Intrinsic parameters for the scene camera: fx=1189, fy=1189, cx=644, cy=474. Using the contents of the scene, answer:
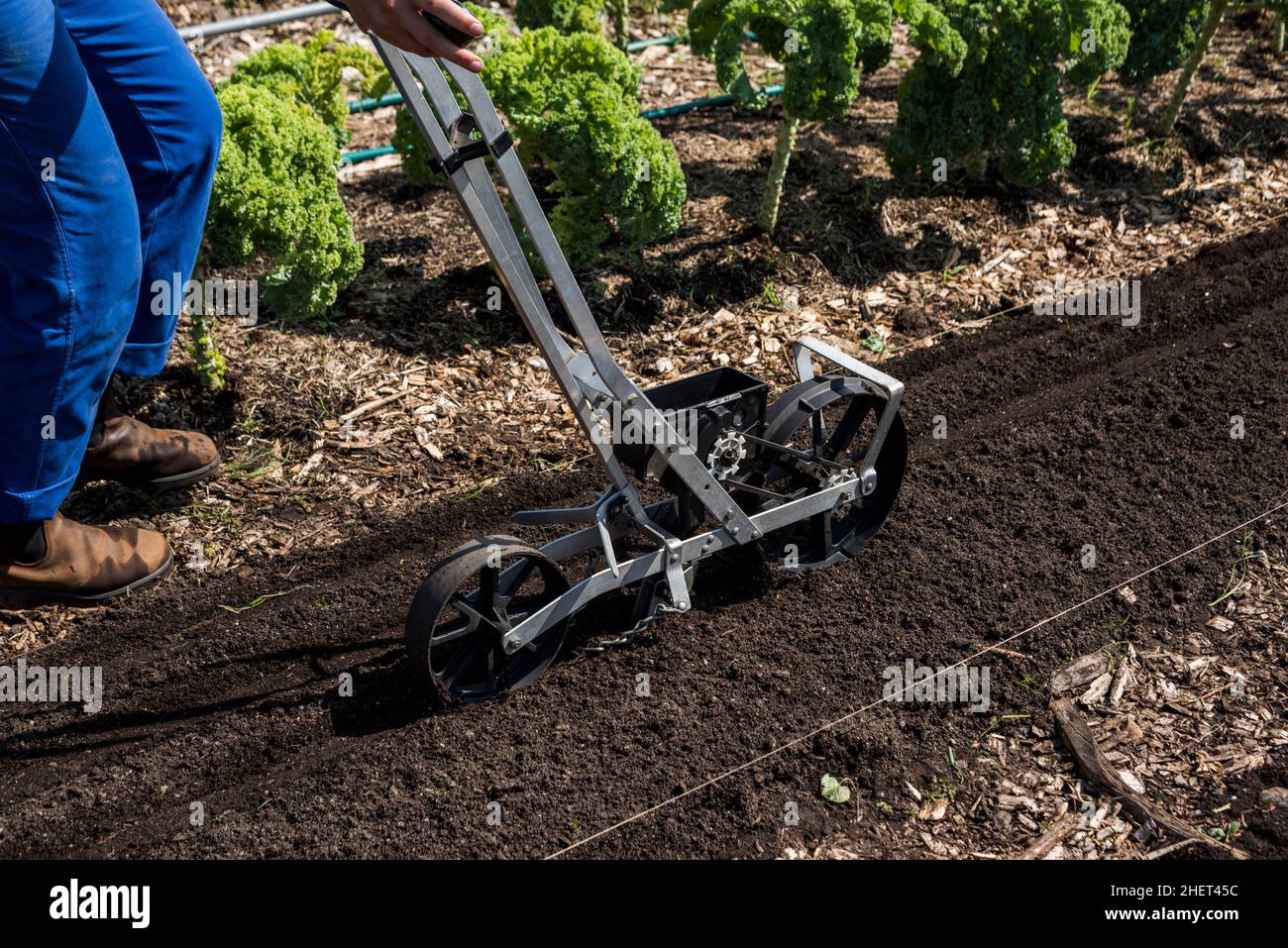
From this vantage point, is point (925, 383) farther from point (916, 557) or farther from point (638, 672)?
point (638, 672)

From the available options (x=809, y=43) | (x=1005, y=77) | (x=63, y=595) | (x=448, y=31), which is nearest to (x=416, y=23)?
(x=448, y=31)

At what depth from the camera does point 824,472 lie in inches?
167

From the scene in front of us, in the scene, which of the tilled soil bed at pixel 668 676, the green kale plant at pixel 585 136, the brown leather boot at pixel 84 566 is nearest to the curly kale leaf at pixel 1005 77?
the green kale plant at pixel 585 136

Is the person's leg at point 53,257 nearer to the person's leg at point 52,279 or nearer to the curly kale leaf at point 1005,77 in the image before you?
the person's leg at point 52,279

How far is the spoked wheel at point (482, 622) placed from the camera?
3568mm

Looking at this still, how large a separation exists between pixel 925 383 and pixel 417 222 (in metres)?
2.87

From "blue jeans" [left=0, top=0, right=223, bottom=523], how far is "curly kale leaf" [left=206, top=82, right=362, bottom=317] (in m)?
0.37

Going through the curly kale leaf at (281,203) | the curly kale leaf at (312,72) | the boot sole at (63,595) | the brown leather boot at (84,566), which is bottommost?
the boot sole at (63,595)

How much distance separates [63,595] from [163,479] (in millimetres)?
647

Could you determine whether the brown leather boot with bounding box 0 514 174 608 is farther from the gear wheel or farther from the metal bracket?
the metal bracket

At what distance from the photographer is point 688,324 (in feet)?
19.4

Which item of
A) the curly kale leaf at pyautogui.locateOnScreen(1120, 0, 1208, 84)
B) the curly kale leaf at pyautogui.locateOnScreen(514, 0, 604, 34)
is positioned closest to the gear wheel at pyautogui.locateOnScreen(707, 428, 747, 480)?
the curly kale leaf at pyautogui.locateOnScreen(514, 0, 604, 34)

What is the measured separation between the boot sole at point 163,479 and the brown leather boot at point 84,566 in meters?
0.31

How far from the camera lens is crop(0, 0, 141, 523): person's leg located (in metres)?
3.33
